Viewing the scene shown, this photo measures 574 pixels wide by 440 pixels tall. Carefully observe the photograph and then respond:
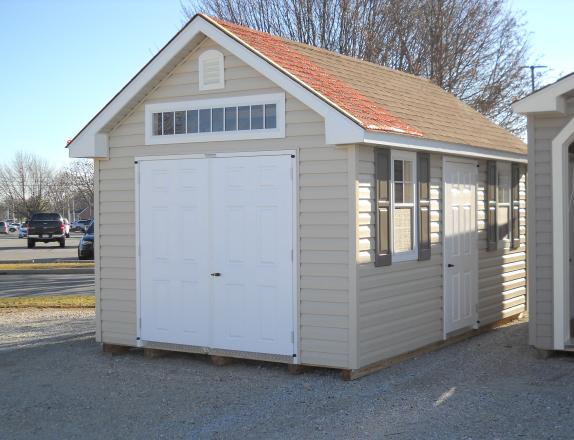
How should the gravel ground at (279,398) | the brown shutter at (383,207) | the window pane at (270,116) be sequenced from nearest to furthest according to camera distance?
the gravel ground at (279,398) → the brown shutter at (383,207) → the window pane at (270,116)

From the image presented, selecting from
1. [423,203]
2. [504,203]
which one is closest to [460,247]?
[423,203]

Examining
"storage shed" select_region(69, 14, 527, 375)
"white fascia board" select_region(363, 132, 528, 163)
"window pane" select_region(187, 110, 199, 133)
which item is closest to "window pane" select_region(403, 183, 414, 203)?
"storage shed" select_region(69, 14, 527, 375)

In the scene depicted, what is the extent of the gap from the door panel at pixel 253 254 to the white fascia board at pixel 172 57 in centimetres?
78

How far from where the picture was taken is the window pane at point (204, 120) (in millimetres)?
10266

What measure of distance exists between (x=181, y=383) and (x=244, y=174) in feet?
8.10

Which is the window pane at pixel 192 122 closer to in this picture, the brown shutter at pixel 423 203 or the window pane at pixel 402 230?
the window pane at pixel 402 230

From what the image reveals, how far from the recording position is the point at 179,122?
1052 cm

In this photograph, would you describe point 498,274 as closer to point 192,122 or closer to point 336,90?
point 336,90

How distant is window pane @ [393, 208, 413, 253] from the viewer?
10125 mm

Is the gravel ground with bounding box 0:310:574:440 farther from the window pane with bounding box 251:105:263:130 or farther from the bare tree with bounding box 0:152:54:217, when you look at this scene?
the bare tree with bounding box 0:152:54:217

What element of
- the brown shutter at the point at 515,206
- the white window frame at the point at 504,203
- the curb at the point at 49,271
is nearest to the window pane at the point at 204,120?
the white window frame at the point at 504,203

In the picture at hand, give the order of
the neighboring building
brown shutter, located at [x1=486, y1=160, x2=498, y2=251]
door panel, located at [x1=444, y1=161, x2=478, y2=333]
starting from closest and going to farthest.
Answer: the neighboring building
door panel, located at [x1=444, y1=161, x2=478, y2=333]
brown shutter, located at [x1=486, y1=160, x2=498, y2=251]

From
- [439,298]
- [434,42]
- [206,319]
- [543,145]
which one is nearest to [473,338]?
[439,298]

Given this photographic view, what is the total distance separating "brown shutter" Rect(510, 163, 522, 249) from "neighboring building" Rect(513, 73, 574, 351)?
3103 millimetres
